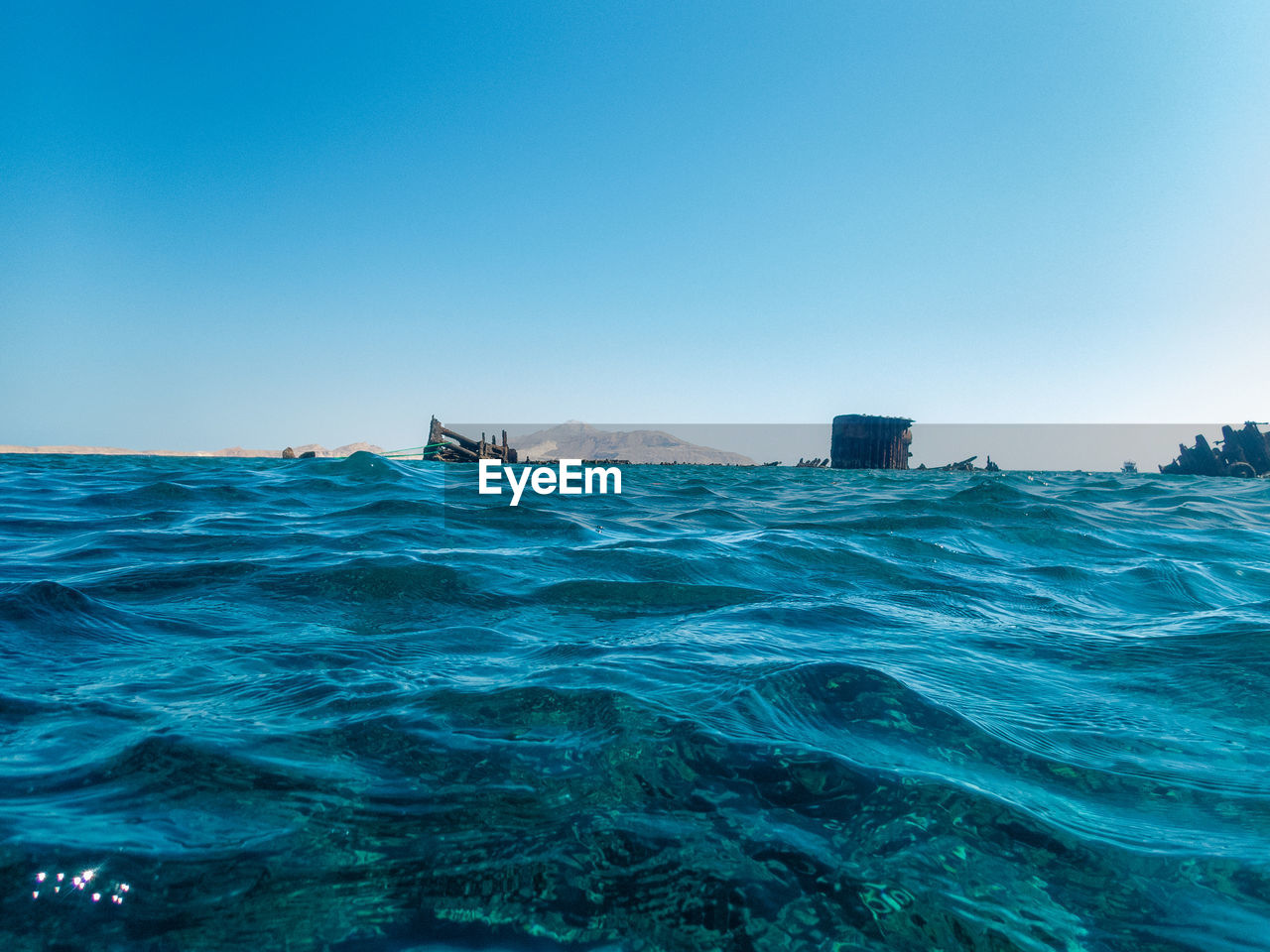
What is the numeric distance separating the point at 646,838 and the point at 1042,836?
127 cm

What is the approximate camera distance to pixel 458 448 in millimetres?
31656

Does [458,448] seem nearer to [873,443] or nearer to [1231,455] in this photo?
[873,443]

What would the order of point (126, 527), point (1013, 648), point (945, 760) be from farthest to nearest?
point (126, 527), point (1013, 648), point (945, 760)

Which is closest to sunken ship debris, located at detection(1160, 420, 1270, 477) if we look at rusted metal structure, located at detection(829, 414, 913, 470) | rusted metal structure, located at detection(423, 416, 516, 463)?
rusted metal structure, located at detection(829, 414, 913, 470)

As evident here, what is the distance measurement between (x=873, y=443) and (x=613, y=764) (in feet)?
169

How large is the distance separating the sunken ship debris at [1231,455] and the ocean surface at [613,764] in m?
56.6

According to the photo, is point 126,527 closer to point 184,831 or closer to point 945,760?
point 184,831

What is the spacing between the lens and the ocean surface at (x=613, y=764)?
1644 mm

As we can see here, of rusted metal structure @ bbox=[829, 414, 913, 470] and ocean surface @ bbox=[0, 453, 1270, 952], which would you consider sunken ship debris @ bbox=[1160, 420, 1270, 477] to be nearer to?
rusted metal structure @ bbox=[829, 414, 913, 470]

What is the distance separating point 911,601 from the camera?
210 inches

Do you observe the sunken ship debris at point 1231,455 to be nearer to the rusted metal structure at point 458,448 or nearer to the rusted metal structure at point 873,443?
the rusted metal structure at point 873,443

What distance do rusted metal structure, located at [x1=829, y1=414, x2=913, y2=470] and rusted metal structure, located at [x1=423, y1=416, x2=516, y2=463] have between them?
29.2 m

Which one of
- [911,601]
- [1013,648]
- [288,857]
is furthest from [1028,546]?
[288,857]

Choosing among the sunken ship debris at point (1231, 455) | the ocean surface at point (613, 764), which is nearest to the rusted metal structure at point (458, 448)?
the ocean surface at point (613, 764)
